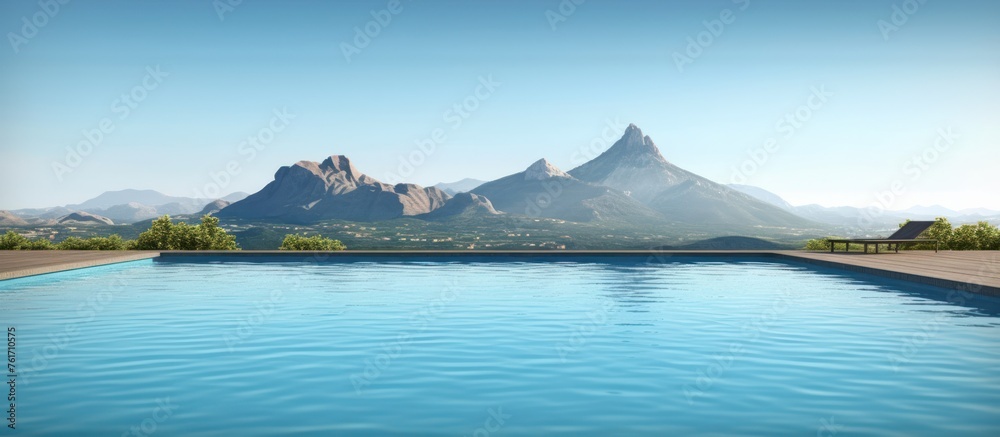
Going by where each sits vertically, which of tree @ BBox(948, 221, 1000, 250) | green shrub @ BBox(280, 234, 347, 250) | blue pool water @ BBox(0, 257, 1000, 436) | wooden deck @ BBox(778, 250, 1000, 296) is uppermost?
tree @ BBox(948, 221, 1000, 250)

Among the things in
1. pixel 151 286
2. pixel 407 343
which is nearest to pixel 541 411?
pixel 407 343

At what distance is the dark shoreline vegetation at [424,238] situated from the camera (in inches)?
991

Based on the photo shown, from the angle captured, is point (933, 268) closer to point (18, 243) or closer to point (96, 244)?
point (96, 244)

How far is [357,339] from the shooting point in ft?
30.4

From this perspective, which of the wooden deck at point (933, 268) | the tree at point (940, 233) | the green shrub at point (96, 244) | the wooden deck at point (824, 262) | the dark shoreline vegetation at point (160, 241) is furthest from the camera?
the tree at point (940, 233)

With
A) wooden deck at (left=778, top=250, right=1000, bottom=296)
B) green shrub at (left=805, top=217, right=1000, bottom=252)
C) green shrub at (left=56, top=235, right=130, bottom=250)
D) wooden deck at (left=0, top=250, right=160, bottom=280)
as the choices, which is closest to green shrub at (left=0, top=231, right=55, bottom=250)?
green shrub at (left=56, top=235, right=130, bottom=250)

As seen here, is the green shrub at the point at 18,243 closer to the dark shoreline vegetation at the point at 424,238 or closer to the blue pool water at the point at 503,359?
the dark shoreline vegetation at the point at 424,238

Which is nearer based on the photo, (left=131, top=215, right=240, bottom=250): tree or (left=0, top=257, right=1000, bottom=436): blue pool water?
(left=0, top=257, right=1000, bottom=436): blue pool water

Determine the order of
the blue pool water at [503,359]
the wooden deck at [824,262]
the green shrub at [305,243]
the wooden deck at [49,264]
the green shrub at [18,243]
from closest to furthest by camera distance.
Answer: the blue pool water at [503,359]
the wooden deck at [824,262]
the wooden deck at [49,264]
the green shrub at [18,243]
the green shrub at [305,243]

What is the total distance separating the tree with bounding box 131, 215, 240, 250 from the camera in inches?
986

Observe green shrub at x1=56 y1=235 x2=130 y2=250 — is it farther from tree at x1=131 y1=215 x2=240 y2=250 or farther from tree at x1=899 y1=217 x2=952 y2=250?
tree at x1=899 y1=217 x2=952 y2=250

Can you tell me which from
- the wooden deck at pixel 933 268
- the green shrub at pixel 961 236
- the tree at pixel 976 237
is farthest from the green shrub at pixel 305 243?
the tree at pixel 976 237

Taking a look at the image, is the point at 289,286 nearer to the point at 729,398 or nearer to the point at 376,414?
the point at 376,414

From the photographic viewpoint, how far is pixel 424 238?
140875 millimetres
